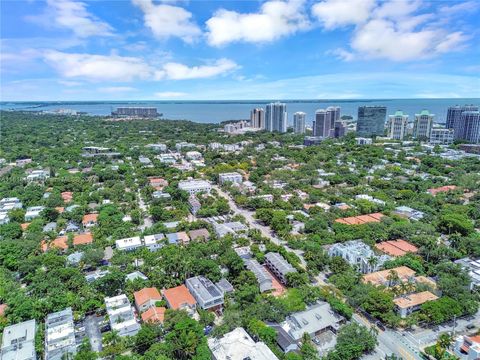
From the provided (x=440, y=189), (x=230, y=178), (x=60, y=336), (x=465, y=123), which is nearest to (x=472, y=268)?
(x=440, y=189)

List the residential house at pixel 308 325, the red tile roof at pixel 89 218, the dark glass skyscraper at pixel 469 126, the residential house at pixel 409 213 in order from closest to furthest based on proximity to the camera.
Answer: the residential house at pixel 308 325, the red tile roof at pixel 89 218, the residential house at pixel 409 213, the dark glass skyscraper at pixel 469 126

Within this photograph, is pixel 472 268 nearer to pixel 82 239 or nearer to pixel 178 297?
pixel 178 297

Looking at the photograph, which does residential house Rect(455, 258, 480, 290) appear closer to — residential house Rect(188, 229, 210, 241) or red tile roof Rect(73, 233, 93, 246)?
residential house Rect(188, 229, 210, 241)

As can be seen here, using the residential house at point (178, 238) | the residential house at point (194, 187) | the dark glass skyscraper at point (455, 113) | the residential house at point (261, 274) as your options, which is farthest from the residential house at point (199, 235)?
the dark glass skyscraper at point (455, 113)

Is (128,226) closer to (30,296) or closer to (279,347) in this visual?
(30,296)

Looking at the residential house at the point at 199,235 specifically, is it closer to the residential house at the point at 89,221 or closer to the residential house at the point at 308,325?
the residential house at the point at 89,221

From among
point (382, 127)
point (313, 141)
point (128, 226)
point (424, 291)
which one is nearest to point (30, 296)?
point (128, 226)
